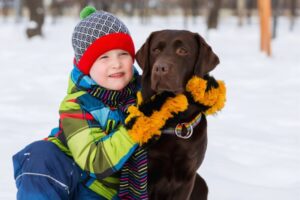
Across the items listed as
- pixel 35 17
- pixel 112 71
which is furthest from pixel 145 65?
pixel 35 17

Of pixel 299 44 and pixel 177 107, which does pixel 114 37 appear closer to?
pixel 177 107

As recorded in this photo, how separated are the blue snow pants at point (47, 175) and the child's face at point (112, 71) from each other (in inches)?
16.1

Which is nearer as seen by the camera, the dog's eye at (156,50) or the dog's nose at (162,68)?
the dog's nose at (162,68)

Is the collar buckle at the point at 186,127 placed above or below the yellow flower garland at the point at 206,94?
below

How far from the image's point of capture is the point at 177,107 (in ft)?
8.21

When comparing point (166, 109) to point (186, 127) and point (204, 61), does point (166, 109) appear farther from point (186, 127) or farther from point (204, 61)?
point (204, 61)

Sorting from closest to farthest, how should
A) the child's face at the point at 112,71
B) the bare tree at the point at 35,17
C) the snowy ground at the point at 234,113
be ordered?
the child's face at the point at 112,71, the snowy ground at the point at 234,113, the bare tree at the point at 35,17

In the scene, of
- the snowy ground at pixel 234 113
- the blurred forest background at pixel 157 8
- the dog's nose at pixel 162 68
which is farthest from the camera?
the blurred forest background at pixel 157 8

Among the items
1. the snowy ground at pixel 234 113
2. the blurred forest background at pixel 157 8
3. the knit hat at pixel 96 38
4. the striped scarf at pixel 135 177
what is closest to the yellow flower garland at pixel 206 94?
the striped scarf at pixel 135 177

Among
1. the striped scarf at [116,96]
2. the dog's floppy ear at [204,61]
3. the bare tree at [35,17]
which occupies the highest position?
the dog's floppy ear at [204,61]

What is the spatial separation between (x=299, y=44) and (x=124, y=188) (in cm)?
1091

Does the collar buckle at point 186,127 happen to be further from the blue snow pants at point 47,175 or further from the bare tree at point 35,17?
the bare tree at point 35,17

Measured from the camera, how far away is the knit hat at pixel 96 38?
275cm

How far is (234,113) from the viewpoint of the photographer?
6293 mm
